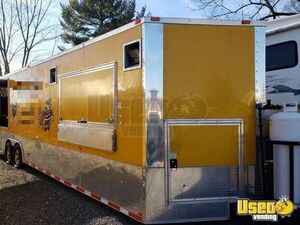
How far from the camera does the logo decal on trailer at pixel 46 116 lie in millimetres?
8509

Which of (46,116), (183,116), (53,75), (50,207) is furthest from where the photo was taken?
(46,116)

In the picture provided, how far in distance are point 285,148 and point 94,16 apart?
29073 mm

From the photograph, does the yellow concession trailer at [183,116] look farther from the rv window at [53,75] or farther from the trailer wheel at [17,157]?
the trailer wheel at [17,157]

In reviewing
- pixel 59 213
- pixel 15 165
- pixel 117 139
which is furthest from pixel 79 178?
pixel 15 165

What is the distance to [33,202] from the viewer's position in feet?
24.0

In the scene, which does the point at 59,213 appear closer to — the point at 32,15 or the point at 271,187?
the point at 271,187

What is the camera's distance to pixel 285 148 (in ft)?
17.3

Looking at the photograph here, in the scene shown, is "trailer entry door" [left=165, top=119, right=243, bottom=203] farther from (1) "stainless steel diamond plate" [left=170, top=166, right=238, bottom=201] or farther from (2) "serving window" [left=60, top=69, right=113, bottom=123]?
(2) "serving window" [left=60, top=69, right=113, bottom=123]

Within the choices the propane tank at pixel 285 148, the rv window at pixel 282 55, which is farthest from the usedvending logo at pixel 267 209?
the rv window at pixel 282 55

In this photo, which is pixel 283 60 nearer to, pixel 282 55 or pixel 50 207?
pixel 282 55

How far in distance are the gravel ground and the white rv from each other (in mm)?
2207

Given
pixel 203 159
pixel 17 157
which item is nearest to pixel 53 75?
pixel 17 157

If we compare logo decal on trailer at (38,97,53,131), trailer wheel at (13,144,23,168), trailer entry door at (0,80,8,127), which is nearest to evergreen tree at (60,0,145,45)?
trailer entry door at (0,80,8,127)

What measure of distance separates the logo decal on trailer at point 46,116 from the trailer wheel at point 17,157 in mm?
2267
